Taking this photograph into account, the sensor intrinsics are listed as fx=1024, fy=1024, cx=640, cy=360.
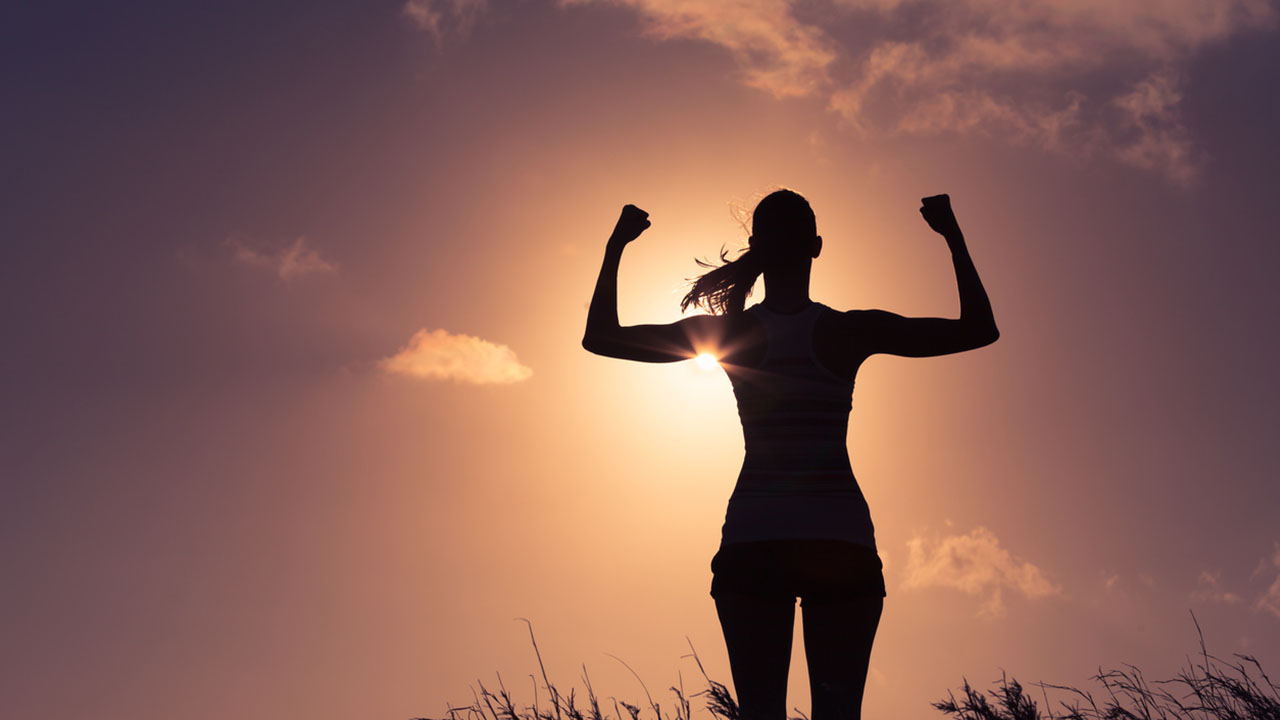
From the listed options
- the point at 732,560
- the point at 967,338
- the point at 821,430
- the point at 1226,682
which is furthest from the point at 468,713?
the point at 1226,682

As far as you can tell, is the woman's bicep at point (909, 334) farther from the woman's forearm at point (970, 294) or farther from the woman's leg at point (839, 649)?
the woman's leg at point (839, 649)

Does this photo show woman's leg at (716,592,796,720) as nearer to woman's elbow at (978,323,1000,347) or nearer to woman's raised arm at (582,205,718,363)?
woman's raised arm at (582,205,718,363)

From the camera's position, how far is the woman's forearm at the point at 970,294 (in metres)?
3.77

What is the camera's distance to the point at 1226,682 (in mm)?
4488

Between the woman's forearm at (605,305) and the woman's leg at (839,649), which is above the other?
the woman's forearm at (605,305)

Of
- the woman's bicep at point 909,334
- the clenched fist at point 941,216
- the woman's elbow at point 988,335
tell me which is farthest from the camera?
the clenched fist at point 941,216

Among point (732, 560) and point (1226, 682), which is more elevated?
point (732, 560)

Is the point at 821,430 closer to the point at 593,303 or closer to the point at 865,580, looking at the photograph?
the point at 865,580

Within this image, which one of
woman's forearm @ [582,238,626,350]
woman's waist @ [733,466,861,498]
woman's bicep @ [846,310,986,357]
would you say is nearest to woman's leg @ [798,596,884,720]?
woman's waist @ [733,466,861,498]

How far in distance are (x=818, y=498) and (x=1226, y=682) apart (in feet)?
7.89

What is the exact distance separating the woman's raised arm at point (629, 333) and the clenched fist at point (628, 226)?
86 millimetres

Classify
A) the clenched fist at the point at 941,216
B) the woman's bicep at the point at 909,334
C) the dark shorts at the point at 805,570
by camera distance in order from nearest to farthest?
the dark shorts at the point at 805,570 → the woman's bicep at the point at 909,334 → the clenched fist at the point at 941,216

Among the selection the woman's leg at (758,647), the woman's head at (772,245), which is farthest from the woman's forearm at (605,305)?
the woman's leg at (758,647)

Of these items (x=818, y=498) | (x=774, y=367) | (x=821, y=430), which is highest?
(x=774, y=367)
